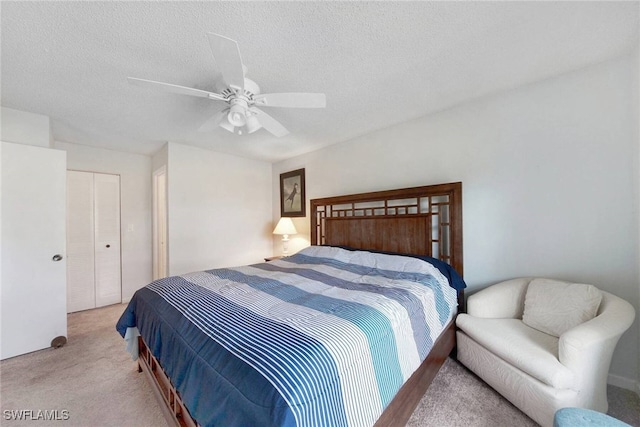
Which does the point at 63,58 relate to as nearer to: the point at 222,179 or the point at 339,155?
the point at 222,179

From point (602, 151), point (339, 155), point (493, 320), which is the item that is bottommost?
point (493, 320)

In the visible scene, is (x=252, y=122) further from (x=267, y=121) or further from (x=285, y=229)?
(x=285, y=229)

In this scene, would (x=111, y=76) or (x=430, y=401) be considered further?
(x=111, y=76)

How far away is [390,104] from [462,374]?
8.23 feet

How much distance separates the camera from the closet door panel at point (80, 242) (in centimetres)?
332

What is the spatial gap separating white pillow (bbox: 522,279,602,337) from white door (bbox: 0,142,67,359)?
14.5 ft

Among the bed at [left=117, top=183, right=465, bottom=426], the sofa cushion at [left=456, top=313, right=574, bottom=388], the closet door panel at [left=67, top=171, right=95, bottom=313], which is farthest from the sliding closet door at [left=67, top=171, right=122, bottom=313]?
the sofa cushion at [left=456, top=313, right=574, bottom=388]

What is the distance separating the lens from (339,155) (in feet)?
11.8

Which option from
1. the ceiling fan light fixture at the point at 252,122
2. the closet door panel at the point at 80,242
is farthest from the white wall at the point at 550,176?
the closet door panel at the point at 80,242

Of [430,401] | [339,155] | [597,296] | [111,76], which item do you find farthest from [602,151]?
[111,76]

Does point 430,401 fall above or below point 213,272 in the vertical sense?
below

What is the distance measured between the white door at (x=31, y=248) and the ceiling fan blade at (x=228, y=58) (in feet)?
7.99

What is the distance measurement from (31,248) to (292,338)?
10.0 ft

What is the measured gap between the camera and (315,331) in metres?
1.12
